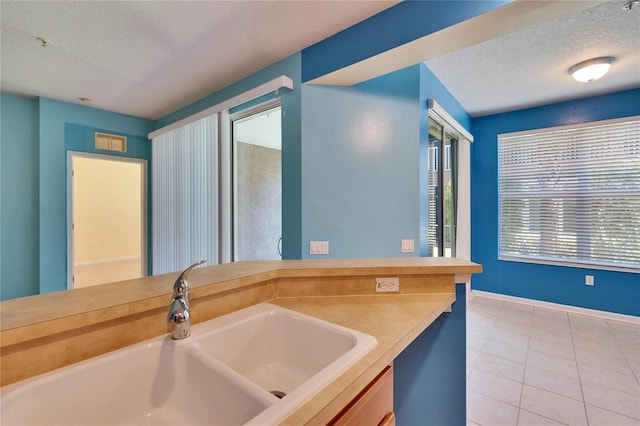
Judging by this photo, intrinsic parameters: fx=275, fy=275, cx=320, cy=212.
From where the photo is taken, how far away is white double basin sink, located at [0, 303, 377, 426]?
0.62 metres

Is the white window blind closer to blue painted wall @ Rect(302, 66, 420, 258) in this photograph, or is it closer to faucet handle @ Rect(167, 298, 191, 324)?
blue painted wall @ Rect(302, 66, 420, 258)

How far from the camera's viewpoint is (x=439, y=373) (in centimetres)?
140

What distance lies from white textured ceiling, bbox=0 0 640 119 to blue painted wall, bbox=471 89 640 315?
227mm

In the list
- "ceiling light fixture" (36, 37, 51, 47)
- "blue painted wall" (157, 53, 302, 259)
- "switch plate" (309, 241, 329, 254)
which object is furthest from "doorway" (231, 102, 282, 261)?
"ceiling light fixture" (36, 37, 51, 47)

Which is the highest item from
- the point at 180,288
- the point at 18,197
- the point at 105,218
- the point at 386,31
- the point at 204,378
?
the point at 386,31

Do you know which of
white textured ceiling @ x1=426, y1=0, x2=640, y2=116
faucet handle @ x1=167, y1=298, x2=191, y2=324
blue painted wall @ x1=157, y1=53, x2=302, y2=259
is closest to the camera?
faucet handle @ x1=167, y1=298, x2=191, y2=324

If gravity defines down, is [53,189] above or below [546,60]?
below

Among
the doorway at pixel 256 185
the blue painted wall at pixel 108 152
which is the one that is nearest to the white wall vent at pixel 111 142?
the blue painted wall at pixel 108 152

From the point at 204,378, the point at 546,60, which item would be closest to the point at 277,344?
the point at 204,378

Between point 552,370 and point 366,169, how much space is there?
7.47ft

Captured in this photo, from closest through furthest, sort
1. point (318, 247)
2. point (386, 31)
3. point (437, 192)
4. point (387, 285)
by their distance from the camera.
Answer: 1. point (387, 285)
2. point (386, 31)
3. point (318, 247)
4. point (437, 192)

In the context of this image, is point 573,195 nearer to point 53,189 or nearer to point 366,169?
point 366,169

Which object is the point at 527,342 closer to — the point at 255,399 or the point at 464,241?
the point at 464,241

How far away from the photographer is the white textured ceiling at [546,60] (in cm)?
210
